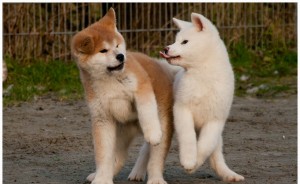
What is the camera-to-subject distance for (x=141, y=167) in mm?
6691

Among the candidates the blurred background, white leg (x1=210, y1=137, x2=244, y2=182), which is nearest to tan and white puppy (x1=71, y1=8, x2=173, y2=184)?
white leg (x1=210, y1=137, x2=244, y2=182)

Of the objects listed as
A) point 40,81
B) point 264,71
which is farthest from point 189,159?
point 264,71

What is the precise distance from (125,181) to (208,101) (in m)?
0.97

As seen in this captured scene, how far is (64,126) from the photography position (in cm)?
912

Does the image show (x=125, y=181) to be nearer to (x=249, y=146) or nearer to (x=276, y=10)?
(x=249, y=146)

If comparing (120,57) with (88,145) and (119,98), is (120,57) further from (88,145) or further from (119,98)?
(88,145)

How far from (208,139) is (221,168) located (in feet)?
1.43

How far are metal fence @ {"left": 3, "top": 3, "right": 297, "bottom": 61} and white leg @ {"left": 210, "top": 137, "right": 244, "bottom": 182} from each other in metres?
6.14

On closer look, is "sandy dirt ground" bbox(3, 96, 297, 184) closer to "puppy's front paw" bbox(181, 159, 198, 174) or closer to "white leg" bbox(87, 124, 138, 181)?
"white leg" bbox(87, 124, 138, 181)

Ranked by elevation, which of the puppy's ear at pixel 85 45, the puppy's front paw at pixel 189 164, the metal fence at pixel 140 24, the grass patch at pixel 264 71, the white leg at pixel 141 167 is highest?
the puppy's ear at pixel 85 45

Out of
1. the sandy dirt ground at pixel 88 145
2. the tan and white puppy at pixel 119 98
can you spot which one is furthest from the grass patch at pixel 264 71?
the tan and white puppy at pixel 119 98

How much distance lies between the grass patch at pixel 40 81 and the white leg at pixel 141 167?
410 cm

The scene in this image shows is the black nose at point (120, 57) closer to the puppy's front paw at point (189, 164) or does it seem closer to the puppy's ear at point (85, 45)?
the puppy's ear at point (85, 45)

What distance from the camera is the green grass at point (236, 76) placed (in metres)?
11.1
